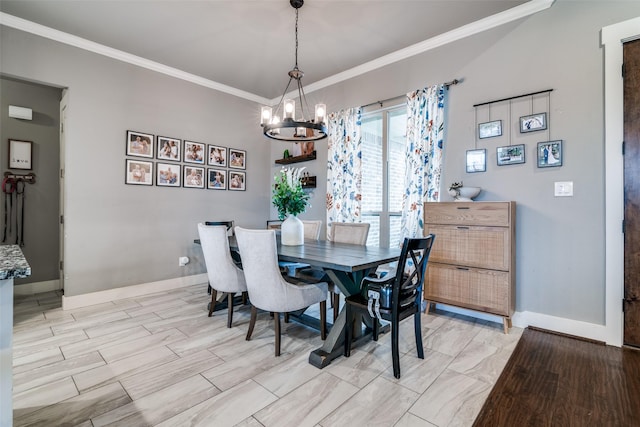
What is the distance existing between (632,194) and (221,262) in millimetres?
3344

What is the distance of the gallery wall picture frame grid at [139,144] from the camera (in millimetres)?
3729

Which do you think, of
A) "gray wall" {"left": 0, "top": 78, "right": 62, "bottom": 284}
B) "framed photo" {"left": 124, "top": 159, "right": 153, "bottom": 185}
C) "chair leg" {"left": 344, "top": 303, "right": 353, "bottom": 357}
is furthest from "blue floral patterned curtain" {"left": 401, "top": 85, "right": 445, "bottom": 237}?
"gray wall" {"left": 0, "top": 78, "right": 62, "bottom": 284}

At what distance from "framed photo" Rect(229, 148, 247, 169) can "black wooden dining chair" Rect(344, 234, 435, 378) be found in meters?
3.28

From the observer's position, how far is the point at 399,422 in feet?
5.08

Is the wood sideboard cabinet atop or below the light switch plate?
below

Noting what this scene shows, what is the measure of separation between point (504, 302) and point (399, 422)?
1633mm

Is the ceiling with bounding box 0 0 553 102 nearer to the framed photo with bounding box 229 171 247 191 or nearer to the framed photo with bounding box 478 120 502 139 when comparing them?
the framed photo with bounding box 478 120 502 139

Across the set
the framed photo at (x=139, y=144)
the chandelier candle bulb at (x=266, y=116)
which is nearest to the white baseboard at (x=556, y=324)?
the chandelier candle bulb at (x=266, y=116)

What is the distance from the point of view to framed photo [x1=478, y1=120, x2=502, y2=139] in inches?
116

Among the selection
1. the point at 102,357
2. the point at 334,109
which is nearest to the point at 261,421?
the point at 102,357

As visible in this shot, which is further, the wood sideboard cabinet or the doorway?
the wood sideboard cabinet

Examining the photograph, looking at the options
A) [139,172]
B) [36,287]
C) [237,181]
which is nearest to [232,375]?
[139,172]

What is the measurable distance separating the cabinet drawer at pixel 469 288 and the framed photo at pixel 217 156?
3.30 meters

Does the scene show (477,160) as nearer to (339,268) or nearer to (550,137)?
(550,137)
